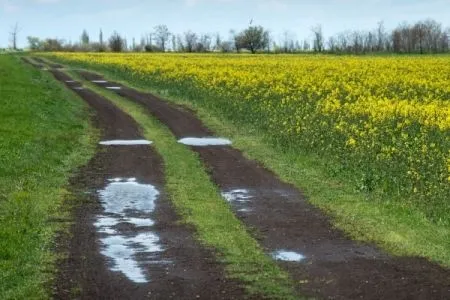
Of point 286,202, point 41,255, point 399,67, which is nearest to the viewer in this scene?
point 41,255

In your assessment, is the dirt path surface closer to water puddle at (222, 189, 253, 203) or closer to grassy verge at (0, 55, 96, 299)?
water puddle at (222, 189, 253, 203)

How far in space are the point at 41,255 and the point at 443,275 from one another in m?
4.87

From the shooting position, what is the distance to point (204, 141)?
78.9ft

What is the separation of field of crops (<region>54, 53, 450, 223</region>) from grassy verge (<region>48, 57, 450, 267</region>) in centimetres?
33

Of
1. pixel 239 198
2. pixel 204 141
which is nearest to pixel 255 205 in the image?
pixel 239 198

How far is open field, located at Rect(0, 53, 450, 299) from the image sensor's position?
9.36 metres

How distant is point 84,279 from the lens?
9.43 meters

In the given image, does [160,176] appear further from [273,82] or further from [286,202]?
[273,82]

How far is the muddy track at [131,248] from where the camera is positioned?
9.02 m

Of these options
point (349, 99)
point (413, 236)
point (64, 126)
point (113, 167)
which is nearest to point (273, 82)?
point (349, 99)

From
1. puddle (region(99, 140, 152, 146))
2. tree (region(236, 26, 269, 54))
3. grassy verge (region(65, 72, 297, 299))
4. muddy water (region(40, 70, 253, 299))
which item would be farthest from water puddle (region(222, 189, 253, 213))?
tree (region(236, 26, 269, 54))

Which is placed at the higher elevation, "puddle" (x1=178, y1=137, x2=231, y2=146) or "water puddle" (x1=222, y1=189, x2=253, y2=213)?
"puddle" (x1=178, y1=137, x2=231, y2=146)

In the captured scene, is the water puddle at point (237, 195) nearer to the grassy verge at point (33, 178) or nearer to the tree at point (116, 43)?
the grassy verge at point (33, 178)

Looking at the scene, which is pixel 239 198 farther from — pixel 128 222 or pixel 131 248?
pixel 131 248
